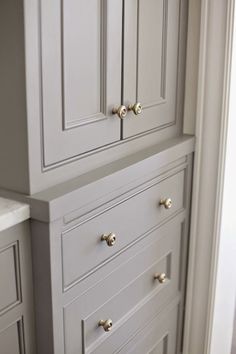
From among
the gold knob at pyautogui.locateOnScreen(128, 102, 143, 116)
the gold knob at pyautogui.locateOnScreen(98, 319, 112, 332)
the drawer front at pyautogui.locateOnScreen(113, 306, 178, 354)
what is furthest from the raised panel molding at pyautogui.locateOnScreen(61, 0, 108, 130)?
the drawer front at pyautogui.locateOnScreen(113, 306, 178, 354)

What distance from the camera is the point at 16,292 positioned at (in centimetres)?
105

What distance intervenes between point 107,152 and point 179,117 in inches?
15.7

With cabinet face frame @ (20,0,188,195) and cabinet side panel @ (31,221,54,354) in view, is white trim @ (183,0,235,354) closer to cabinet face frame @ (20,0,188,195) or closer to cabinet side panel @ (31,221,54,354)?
cabinet face frame @ (20,0,188,195)

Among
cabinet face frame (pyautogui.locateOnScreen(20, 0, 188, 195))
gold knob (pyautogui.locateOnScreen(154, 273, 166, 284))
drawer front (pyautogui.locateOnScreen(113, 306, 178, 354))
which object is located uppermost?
cabinet face frame (pyautogui.locateOnScreen(20, 0, 188, 195))

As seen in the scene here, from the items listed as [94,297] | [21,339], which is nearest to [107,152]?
[94,297]

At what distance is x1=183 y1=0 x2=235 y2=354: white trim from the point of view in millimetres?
1449

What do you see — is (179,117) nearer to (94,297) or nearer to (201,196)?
(201,196)

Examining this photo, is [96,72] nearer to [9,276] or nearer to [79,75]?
[79,75]

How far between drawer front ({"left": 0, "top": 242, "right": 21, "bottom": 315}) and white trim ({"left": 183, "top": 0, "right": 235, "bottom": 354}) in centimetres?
75

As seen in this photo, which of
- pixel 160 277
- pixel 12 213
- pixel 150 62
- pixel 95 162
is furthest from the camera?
pixel 160 277

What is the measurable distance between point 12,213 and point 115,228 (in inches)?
13.2

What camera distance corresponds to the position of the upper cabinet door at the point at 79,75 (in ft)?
3.35

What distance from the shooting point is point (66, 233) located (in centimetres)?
108

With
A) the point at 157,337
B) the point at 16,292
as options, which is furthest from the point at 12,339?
the point at 157,337
